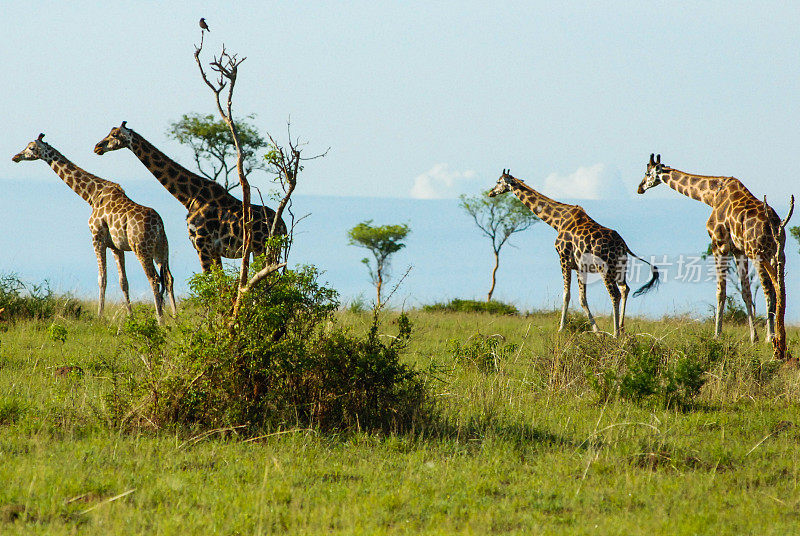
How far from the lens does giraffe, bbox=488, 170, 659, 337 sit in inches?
583

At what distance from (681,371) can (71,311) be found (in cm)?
1106

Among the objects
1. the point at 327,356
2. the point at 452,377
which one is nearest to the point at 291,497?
the point at 327,356

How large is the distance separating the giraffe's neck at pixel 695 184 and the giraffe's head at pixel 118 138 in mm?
11016

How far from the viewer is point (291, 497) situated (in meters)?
5.14

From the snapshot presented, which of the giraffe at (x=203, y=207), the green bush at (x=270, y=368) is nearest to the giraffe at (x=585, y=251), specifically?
the giraffe at (x=203, y=207)

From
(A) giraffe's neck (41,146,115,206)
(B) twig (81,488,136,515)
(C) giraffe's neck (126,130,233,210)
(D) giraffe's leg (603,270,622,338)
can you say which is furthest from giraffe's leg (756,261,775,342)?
(B) twig (81,488,136,515)

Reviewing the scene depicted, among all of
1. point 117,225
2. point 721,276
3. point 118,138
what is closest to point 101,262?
point 117,225

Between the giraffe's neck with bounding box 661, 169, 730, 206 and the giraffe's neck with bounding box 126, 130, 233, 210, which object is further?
the giraffe's neck with bounding box 661, 169, 730, 206

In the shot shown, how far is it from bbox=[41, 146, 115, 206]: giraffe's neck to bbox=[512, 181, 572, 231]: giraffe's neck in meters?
8.54

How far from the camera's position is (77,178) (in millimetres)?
15797

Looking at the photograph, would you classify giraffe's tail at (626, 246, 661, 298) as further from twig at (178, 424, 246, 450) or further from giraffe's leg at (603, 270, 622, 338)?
twig at (178, 424, 246, 450)

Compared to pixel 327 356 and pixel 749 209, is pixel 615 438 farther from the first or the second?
pixel 749 209

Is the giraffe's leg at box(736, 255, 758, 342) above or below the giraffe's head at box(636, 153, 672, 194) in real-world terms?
below

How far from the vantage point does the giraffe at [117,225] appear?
46.5 feet
